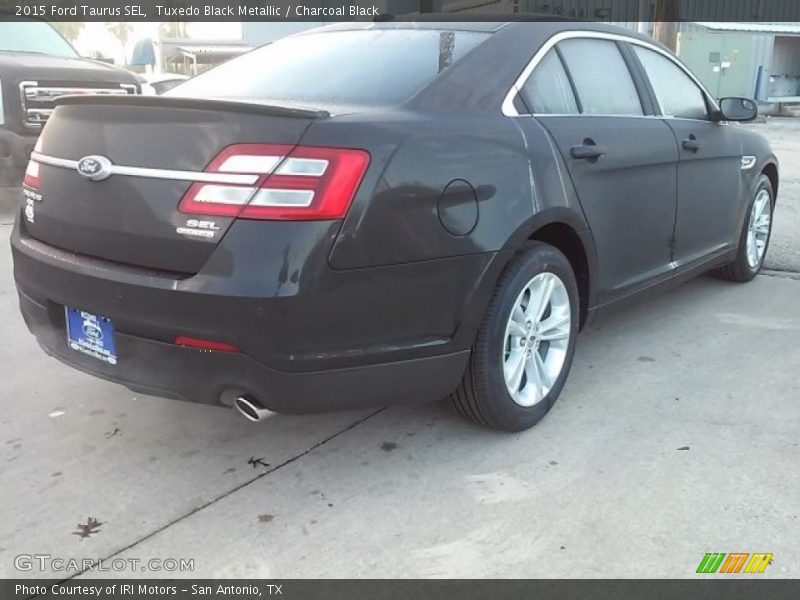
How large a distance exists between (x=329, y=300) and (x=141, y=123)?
867 mm

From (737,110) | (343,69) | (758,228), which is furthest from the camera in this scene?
(758,228)

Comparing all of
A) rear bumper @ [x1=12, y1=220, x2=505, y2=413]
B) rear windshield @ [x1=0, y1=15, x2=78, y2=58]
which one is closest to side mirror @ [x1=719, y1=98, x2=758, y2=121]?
rear bumper @ [x1=12, y1=220, x2=505, y2=413]

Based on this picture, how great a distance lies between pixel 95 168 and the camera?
8.43ft

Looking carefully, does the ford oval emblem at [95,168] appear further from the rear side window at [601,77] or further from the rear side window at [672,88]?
the rear side window at [672,88]

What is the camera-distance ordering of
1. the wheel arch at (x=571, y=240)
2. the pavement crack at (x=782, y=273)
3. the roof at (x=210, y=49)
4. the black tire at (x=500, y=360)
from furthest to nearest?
the roof at (x=210, y=49) → the pavement crack at (x=782, y=273) → the wheel arch at (x=571, y=240) → the black tire at (x=500, y=360)

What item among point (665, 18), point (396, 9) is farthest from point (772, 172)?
point (396, 9)

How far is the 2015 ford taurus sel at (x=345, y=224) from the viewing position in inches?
92.2

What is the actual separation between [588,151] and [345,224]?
1370 mm

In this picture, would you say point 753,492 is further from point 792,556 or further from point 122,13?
point 122,13

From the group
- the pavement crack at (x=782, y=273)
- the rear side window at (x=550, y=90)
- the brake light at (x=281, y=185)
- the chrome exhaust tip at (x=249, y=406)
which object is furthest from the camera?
the pavement crack at (x=782, y=273)

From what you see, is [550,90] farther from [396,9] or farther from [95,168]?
[396,9]
